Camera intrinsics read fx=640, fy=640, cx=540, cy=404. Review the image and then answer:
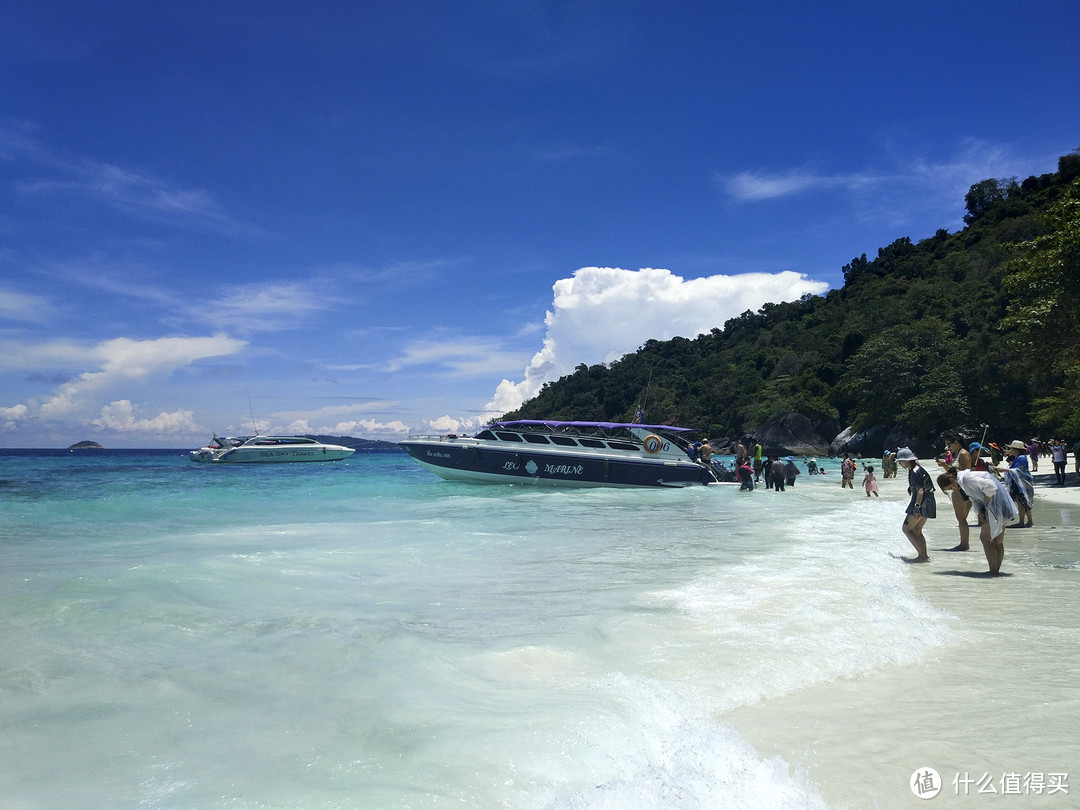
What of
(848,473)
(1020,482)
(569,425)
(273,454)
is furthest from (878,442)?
(273,454)

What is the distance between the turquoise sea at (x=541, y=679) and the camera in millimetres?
3047

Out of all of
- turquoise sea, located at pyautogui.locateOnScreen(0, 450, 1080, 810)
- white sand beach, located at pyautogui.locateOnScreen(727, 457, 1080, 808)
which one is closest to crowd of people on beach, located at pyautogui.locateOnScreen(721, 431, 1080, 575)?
turquoise sea, located at pyautogui.locateOnScreen(0, 450, 1080, 810)

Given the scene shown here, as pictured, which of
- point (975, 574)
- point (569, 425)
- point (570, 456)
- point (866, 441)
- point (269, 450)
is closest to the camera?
point (975, 574)

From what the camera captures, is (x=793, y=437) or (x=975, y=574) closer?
(x=975, y=574)

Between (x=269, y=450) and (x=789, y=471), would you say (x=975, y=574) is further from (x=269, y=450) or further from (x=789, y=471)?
(x=269, y=450)

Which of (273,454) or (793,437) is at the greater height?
(793,437)

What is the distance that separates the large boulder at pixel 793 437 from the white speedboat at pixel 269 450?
4035 cm

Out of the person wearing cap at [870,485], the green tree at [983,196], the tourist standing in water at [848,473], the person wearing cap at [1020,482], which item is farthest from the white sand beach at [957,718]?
the green tree at [983,196]

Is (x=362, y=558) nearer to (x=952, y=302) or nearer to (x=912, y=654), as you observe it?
(x=912, y=654)

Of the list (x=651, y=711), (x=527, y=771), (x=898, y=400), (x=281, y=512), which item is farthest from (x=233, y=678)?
(x=898, y=400)

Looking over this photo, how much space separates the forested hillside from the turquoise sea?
13640 millimetres

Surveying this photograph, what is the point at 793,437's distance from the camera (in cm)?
6294

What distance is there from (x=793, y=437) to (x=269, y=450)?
4779 centimetres

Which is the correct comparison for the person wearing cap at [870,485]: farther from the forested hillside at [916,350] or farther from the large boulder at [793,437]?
the large boulder at [793,437]
